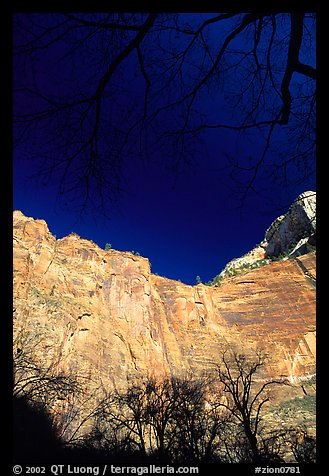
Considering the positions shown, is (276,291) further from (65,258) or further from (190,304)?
(65,258)

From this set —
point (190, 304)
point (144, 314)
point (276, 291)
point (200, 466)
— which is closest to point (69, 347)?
point (144, 314)

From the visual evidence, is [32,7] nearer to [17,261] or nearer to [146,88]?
[146,88]

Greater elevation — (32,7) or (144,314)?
(144,314)

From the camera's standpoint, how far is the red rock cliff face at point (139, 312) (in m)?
27.0

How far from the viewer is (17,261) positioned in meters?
26.5

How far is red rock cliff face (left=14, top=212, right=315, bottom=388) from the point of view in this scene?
2698cm

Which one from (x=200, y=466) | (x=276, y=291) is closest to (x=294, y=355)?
(x=276, y=291)

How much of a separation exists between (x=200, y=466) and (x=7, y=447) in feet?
5.37

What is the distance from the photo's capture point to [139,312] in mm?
38156

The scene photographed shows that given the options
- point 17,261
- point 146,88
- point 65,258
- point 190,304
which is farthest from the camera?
point 190,304
